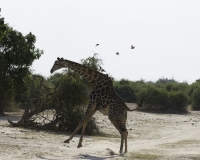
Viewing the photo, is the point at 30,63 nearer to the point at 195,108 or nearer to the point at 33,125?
the point at 33,125

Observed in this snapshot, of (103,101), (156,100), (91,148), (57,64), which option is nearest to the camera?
(103,101)

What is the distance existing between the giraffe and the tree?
15889mm

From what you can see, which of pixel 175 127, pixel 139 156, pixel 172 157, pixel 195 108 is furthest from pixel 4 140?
pixel 195 108

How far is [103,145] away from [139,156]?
228cm

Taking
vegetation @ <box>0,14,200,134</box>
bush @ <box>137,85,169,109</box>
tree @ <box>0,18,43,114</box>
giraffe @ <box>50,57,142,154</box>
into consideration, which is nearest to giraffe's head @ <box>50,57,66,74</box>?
giraffe @ <box>50,57,142,154</box>

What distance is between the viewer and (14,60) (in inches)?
1244

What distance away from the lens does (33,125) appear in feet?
74.3

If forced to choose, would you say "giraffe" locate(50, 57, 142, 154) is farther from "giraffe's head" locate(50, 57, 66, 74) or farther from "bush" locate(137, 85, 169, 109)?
"bush" locate(137, 85, 169, 109)

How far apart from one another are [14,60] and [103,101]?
16.9 m

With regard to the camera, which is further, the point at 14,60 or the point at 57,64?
the point at 14,60

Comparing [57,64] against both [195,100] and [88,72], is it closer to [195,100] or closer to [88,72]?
[88,72]

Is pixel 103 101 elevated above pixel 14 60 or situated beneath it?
situated beneath

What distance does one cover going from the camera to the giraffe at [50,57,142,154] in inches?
613

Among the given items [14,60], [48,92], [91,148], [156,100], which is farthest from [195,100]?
[91,148]
